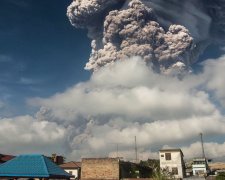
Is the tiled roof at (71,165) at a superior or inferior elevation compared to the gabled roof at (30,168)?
superior

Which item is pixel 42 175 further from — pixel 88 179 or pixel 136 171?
pixel 136 171

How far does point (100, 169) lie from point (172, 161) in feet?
91.1

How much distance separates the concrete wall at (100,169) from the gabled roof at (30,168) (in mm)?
36297

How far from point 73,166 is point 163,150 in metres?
24.8

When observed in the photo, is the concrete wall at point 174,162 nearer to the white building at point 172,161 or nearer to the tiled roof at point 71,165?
the white building at point 172,161

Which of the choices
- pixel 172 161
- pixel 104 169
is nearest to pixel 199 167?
pixel 172 161

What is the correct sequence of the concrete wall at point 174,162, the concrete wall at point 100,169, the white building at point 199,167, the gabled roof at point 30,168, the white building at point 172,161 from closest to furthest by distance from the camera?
the gabled roof at point 30,168, the concrete wall at point 100,169, the white building at point 172,161, the concrete wall at point 174,162, the white building at point 199,167

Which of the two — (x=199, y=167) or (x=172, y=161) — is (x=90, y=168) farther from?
(x=199, y=167)

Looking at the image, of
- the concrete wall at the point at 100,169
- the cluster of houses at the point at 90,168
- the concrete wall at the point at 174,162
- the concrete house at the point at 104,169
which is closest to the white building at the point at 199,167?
the cluster of houses at the point at 90,168

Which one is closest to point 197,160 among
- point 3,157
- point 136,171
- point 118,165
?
point 136,171

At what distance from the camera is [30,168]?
34312mm

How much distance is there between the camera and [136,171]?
78.1 meters

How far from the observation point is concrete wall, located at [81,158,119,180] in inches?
2808

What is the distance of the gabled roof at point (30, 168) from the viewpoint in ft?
110
